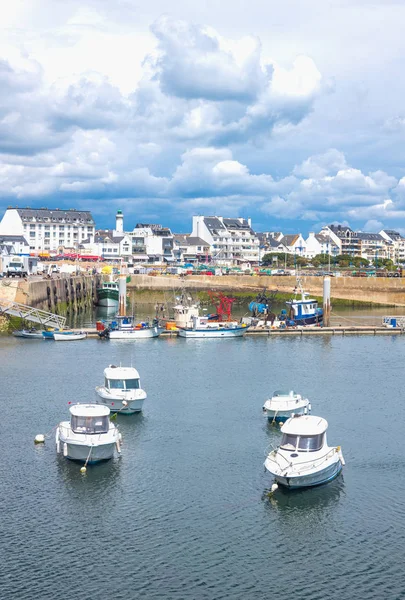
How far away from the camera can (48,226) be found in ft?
632

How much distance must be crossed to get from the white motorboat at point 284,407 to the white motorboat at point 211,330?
1347 inches

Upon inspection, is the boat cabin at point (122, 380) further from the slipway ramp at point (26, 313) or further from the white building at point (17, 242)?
the white building at point (17, 242)

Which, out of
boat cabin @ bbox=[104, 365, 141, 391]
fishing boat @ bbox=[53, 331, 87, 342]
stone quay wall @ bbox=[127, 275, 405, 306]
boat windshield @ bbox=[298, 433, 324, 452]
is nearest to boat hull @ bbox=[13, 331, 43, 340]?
fishing boat @ bbox=[53, 331, 87, 342]

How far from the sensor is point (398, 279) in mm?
131125

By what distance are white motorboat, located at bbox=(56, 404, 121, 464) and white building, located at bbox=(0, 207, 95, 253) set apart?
152 m

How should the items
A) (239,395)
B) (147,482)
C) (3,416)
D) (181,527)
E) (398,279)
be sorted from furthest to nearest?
1. (398,279)
2. (239,395)
3. (3,416)
4. (147,482)
5. (181,527)

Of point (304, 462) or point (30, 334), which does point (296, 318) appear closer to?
point (30, 334)

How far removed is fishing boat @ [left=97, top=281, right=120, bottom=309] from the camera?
12056 cm

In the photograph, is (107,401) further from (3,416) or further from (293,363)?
(293,363)

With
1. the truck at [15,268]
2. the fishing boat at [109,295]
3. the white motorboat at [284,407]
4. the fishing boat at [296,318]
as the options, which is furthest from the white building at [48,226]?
the white motorboat at [284,407]

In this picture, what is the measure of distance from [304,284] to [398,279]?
15377mm

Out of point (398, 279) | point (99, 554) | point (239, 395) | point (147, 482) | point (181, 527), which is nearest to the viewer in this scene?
point (99, 554)

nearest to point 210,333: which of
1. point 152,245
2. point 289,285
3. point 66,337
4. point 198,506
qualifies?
point 66,337

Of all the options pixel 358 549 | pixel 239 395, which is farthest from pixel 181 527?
pixel 239 395
